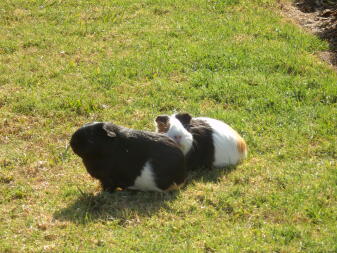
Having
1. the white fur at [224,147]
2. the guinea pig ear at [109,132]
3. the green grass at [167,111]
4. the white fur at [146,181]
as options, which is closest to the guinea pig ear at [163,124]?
the white fur at [224,147]

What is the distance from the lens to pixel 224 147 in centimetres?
729

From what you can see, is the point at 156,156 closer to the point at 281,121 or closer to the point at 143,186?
the point at 143,186

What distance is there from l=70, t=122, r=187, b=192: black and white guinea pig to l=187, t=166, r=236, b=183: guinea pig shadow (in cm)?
50

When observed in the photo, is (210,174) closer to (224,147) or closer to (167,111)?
(224,147)

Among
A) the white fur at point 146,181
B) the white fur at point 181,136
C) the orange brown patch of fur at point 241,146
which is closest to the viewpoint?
the white fur at point 146,181

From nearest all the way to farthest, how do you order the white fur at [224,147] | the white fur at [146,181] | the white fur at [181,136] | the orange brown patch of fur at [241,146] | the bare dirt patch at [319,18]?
the white fur at [146,181]
the white fur at [181,136]
the white fur at [224,147]
the orange brown patch of fur at [241,146]
the bare dirt patch at [319,18]

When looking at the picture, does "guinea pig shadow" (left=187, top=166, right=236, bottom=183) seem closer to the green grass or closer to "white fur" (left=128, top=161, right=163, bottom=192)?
the green grass

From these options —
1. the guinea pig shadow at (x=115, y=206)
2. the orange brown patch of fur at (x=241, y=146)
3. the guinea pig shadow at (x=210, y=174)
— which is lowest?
the guinea pig shadow at (x=210, y=174)

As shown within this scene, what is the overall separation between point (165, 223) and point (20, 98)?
13.3ft

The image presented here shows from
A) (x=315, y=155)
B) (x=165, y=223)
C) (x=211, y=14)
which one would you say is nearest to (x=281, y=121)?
(x=315, y=155)

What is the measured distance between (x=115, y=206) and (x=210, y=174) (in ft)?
4.36

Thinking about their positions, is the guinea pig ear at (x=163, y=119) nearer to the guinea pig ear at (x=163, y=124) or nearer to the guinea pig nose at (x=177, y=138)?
the guinea pig ear at (x=163, y=124)

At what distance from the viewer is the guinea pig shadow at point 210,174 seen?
23.3 ft

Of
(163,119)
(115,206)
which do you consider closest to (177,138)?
(163,119)
